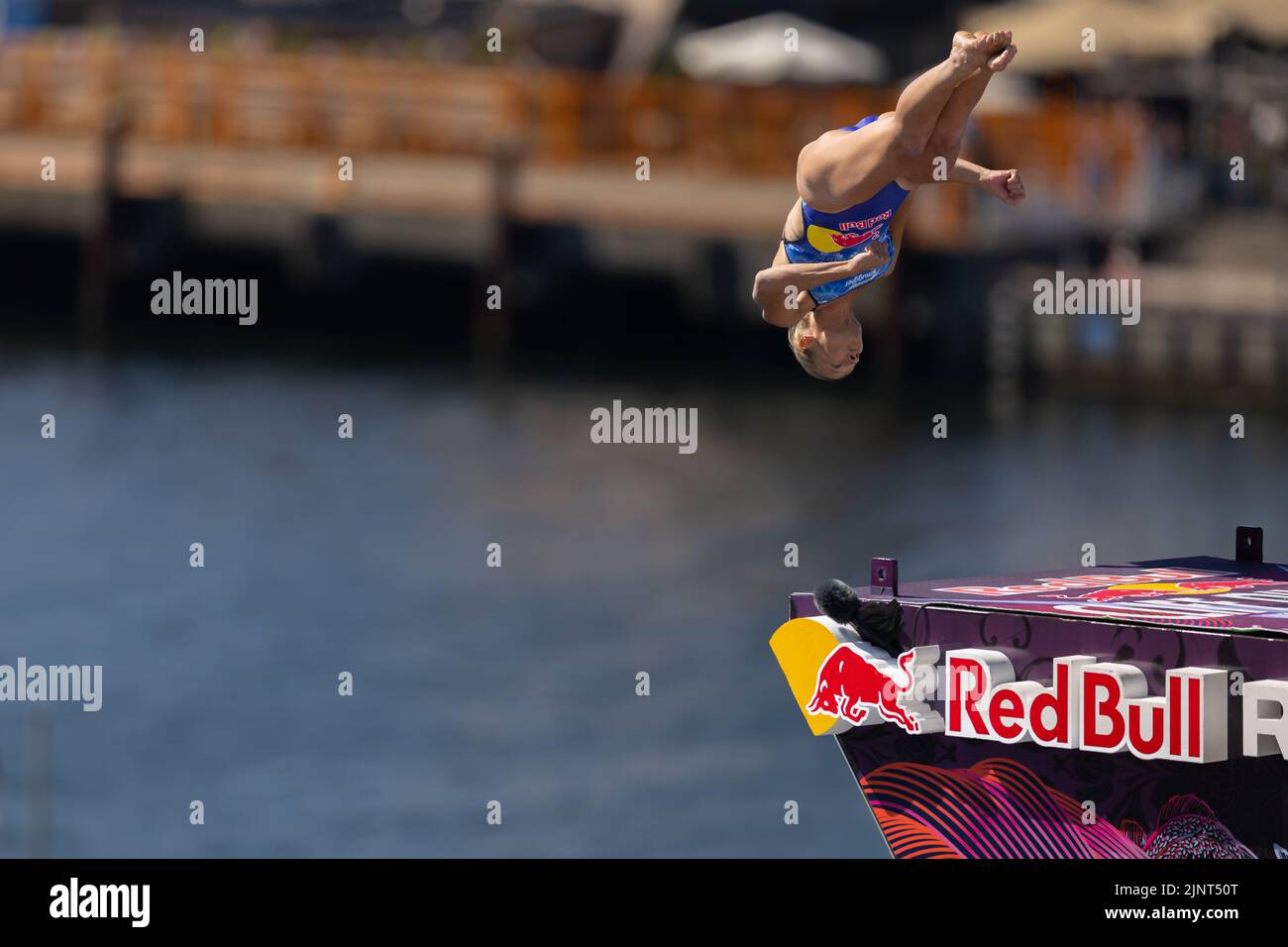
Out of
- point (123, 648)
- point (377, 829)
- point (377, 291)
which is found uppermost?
point (377, 291)

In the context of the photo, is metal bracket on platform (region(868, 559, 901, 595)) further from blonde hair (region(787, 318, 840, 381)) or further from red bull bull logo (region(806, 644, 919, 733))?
blonde hair (region(787, 318, 840, 381))

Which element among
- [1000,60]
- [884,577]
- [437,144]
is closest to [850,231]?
[1000,60]

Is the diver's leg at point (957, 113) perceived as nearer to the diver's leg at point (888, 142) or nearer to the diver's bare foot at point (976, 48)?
the diver's leg at point (888, 142)

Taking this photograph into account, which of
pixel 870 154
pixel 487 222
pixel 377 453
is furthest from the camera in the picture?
pixel 487 222

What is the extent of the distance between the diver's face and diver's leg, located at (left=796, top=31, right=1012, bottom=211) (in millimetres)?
1061

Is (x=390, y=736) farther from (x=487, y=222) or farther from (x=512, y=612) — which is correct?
(x=487, y=222)

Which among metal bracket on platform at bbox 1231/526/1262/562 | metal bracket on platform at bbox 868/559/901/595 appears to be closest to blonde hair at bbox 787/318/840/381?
metal bracket on platform at bbox 868/559/901/595

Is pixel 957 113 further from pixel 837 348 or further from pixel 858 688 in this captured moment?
pixel 858 688

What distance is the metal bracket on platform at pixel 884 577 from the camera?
547 inches

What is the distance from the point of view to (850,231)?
13.6 meters

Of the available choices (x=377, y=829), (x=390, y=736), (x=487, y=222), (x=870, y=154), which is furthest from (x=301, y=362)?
(x=870, y=154)

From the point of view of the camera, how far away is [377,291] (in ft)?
231

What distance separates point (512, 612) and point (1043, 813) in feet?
109

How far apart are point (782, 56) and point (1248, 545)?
4569cm
